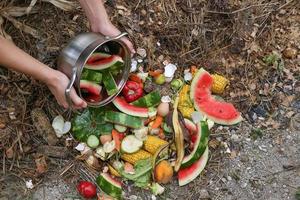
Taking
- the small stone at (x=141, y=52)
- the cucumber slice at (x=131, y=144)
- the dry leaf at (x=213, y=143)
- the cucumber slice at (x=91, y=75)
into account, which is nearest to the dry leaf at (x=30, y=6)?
the cucumber slice at (x=91, y=75)

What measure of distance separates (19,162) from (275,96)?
4.58 ft

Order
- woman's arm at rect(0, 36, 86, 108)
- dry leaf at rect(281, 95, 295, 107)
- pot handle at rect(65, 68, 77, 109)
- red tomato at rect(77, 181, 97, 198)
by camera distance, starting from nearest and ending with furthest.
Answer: woman's arm at rect(0, 36, 86, 108) → pot handle at rect(65, 68, 77, 109) → red tomato at rect(77, 181, 97, 198) → dry leaf at rect(281, 95, 295, 107)

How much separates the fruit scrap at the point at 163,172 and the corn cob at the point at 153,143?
0.08 m

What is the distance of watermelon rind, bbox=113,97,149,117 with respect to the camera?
2.96 meters

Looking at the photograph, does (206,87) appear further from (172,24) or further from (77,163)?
(77,163)

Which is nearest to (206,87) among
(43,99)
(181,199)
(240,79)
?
(240,79)

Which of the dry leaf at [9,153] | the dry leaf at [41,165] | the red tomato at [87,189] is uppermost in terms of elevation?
the dry leaf at [9,153]

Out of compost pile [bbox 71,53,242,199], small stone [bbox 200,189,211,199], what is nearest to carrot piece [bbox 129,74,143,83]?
compost pile [bbox 71,53,242,199]

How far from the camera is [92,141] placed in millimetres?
2924

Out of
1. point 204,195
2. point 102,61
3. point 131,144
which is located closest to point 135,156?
point 131,144

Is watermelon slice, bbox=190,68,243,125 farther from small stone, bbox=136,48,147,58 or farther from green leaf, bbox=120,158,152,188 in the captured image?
green leaf, bbox=120,158,152,188

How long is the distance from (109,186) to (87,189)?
11 centimetres

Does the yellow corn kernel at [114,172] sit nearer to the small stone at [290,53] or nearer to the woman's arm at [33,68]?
the woman's arm at [33,68]

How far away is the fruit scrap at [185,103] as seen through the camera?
302 cm
